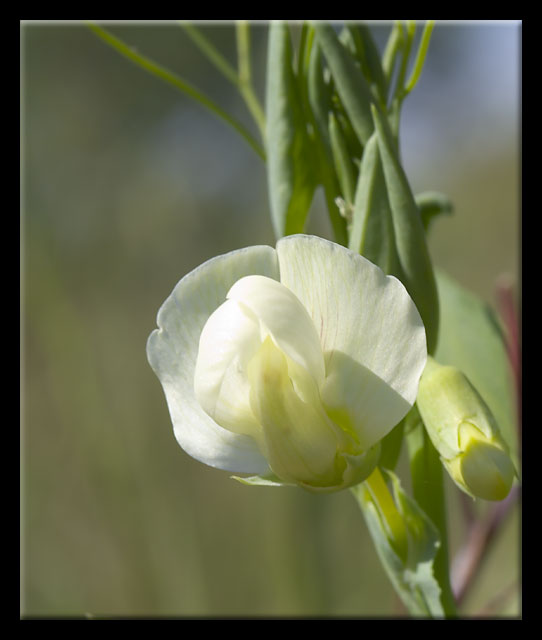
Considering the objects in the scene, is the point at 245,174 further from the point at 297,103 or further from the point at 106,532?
the point at 297,103

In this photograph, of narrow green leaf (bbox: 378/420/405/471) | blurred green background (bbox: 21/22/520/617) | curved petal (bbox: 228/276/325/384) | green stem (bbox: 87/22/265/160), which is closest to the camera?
curved petal (bbox: 228/276/325/384)

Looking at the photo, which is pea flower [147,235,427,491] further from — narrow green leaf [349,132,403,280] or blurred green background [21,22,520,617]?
blurred green background [21,22,520,617]

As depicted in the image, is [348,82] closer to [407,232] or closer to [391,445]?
[407,232]

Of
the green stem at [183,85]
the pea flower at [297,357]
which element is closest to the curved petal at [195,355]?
the pea flower at [297,357]

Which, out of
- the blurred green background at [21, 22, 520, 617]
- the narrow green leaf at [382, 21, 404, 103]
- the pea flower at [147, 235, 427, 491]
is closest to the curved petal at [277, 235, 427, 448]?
the pea flower at [147, 235, 427, 491]

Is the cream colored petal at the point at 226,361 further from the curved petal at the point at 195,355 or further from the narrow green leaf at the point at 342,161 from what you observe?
the narrow green leaf at the point at 342,161
